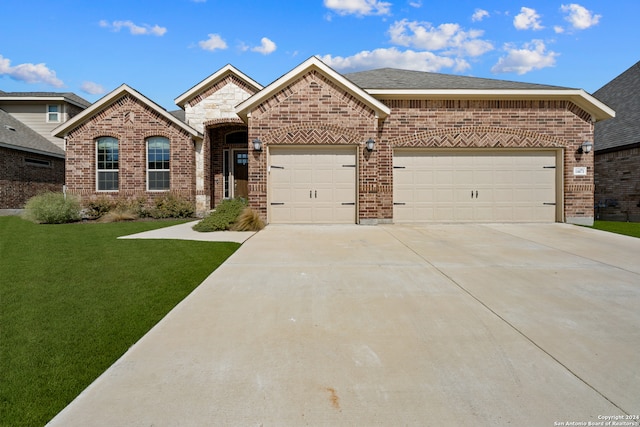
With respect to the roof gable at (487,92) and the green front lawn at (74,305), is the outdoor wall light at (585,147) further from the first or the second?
the green front lawn at (74,305)

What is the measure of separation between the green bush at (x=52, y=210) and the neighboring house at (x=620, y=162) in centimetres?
2199

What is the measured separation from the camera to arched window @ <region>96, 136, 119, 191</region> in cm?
1484

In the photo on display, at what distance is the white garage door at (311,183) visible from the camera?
35.9 feet

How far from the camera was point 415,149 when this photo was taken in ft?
37.7

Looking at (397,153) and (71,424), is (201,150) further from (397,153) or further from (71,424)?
(71,424)

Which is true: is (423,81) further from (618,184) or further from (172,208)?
(172,208)

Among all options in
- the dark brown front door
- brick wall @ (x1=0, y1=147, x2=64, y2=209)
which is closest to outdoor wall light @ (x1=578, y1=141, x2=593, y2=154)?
the dark brown front door

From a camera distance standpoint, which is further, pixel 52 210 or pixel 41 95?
pixel 41 95

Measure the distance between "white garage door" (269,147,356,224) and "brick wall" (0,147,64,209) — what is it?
594 inches

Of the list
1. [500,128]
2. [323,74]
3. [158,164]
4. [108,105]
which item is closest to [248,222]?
[323,74]

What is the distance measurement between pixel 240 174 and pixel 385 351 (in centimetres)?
1503

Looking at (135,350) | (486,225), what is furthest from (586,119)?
(135,350)

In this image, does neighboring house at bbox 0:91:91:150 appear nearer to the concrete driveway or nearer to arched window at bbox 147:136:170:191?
arched window at bbox 147:136:170:191

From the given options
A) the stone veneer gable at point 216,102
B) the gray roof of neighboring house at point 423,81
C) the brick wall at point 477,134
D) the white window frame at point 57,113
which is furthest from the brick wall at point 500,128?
the white window frame at point 57,113
